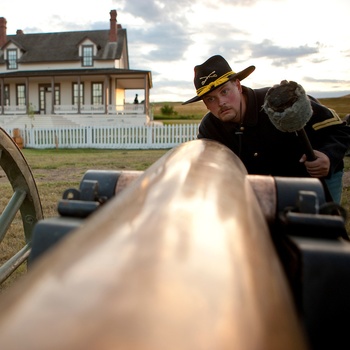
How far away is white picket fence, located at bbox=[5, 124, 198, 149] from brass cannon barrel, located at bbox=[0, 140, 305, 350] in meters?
19.9

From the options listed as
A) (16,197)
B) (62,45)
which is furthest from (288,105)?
(62,45)

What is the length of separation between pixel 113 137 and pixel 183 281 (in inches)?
869

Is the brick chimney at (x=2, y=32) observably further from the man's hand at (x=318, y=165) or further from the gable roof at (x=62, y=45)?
the man's hand at (x=318, y=165)

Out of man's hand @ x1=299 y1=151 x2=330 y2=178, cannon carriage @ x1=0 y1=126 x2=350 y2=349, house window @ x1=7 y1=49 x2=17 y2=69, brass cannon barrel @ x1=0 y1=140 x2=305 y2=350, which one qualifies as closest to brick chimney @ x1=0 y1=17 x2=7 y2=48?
house window @ x1=7 y1=49 x2=17 y2=69

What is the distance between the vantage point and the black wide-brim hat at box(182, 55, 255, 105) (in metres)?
2.85

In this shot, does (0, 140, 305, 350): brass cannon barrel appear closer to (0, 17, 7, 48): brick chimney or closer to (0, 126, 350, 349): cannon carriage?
(0, 126, 350, 349): cannon carriage

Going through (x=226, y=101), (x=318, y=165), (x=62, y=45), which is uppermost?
(x=62, y=45)

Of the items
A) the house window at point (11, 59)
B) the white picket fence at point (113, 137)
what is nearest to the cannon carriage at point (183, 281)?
the white picket fence at point (113, 137)

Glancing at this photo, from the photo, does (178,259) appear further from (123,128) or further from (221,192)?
(123,128)

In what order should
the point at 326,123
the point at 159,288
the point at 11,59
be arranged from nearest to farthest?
the point at 159,288 → the point at 326,123 → the point at 11,59

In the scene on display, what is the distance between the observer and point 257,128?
2945 mm

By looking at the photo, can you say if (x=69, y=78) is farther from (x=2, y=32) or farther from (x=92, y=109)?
(x=2, y=32)

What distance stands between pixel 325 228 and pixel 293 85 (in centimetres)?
108

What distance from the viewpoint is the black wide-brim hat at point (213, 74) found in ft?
9.36
